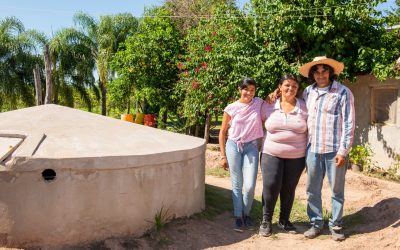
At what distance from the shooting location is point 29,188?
161 inches

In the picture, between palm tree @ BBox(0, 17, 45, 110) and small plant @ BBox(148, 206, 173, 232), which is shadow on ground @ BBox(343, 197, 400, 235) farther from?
palm tree @ BBox(0, 17, 45, 110)

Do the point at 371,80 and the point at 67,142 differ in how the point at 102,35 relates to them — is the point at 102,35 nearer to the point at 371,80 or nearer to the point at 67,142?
the point at 371,80

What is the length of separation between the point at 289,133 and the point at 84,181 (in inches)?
85.5

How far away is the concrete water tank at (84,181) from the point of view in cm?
408

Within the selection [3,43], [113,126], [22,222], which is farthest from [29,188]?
[3,43]

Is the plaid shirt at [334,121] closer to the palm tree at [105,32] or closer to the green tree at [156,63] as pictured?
the green tree at [156,63]

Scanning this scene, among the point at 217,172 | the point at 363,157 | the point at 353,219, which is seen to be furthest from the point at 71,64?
the point at 353,219

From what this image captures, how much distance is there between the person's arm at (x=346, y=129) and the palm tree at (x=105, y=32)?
2028 cm

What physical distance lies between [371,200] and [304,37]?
423 cm

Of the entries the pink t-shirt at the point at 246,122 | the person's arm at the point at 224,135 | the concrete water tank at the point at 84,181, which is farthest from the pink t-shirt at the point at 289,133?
the concrete water tank at the point at 84,181

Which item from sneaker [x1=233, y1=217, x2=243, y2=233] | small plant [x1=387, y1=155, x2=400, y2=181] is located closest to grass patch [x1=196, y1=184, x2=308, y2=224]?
sneaker [x1=233, y1=217, x2=243, y2=233]

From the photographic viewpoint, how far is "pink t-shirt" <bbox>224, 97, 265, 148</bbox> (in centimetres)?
470

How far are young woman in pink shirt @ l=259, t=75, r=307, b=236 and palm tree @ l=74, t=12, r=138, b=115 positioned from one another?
1986 centimetres

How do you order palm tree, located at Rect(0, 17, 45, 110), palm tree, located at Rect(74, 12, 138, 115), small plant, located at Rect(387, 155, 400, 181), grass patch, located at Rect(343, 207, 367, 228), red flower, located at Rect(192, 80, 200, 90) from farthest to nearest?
palm tree, located at Rect(74, 12, 138, 115), palm tree, located at Rect(0, 17, 45, 110), red flower, located at Rect(192, 80, 200, 90), small plant, located at Rect(387, 155, 400, 181), grass patch, located at Rect(343, 207, 367, 228)
